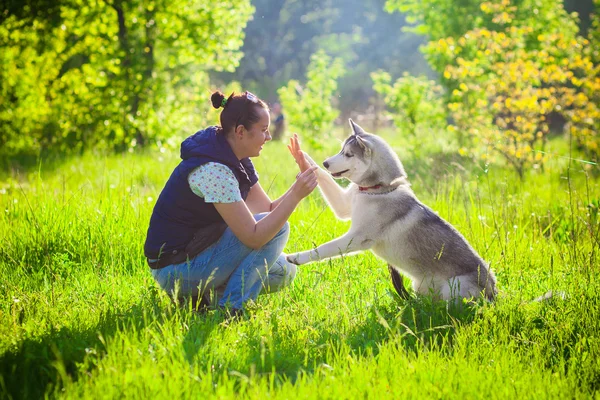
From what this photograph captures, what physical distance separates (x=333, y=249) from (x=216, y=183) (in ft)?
3.19

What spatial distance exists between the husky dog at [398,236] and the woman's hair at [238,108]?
29.1 inches

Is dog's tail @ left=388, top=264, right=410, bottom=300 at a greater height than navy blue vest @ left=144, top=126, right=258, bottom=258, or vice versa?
navy blue vest @ left=144, top=126, right=258, bottom=258

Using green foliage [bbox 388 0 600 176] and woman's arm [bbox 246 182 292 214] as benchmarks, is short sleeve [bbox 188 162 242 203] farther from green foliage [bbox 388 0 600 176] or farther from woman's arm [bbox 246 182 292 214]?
green foliage [bbox 388 0 600 176]

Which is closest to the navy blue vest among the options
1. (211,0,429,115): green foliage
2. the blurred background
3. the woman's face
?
the woman's face

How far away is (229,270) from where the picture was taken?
3.56 m

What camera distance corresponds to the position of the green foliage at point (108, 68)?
10.1m

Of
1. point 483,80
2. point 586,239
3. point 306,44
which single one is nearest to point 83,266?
point 586,239

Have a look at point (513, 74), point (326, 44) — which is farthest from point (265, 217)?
point (326, 44)

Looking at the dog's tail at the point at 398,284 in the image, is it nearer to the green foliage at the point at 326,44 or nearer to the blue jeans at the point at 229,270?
the blue jeans at the point at 229,270

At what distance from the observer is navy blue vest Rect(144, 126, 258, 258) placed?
335 cm

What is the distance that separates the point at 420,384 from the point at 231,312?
49.5 inches

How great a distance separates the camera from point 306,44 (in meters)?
33.6

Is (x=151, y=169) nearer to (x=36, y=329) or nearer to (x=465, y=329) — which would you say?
(x=36, y=329)

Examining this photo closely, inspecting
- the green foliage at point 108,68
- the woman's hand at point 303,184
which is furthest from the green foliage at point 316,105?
the woman's hand at point 303,184
